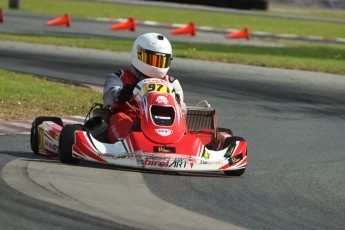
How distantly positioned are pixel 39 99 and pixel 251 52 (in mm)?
11922

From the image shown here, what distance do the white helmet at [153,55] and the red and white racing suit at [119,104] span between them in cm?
15

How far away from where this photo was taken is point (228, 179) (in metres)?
8.94

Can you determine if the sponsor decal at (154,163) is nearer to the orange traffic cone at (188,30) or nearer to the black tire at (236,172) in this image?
the black tire at (236,172)

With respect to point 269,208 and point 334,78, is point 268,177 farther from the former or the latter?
point 334,78

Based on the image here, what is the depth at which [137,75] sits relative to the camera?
9820 millimetres

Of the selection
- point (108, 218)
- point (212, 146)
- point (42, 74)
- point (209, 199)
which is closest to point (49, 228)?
point (108, 218)

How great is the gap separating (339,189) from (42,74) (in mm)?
9892

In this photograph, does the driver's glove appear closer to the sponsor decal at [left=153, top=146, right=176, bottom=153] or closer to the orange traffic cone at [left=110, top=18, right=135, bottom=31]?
the sponsor decal at [left=153, top=146, right=176, bottom=153]

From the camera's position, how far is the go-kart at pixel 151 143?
8.73 metres

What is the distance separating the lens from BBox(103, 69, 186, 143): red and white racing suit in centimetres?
923

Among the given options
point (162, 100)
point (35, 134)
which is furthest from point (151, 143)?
point (35, 134)

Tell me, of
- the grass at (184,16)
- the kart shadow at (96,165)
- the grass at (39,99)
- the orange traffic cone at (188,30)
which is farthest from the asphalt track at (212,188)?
the grass at (184,16)

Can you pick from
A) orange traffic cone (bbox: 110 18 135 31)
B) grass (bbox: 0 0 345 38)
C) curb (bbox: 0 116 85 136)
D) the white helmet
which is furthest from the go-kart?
grass (bbox: 0 0 345 38)

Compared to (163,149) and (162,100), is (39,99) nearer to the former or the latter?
(162,100)
